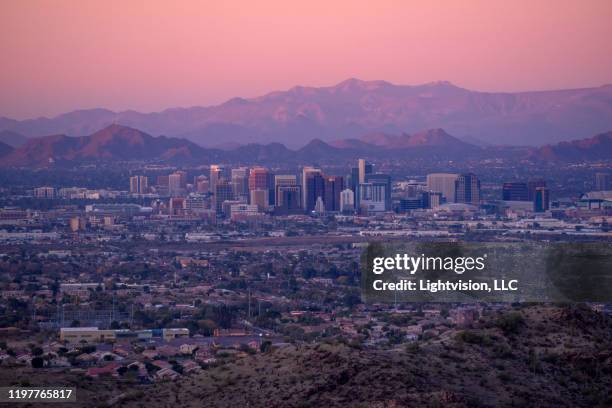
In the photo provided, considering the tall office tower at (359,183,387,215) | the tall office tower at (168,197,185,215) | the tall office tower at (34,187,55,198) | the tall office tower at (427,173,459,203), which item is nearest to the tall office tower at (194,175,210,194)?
the tall office tower at (168,197,185,215)

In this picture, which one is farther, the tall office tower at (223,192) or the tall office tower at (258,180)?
the tall office tower at (258,180)

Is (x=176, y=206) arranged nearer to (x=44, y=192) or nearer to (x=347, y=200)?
(x=347, y=200)

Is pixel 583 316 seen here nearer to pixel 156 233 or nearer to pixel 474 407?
pixel 474 407

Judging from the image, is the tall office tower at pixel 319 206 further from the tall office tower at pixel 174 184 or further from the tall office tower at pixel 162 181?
the tall office tower at pixel 162 181

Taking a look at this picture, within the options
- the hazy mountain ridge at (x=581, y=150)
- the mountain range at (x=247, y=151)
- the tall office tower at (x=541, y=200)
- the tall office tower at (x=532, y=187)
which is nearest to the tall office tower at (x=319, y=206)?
the tall office tower at (x=532, y=187)

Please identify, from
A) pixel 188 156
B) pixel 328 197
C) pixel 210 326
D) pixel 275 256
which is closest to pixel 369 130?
pixel 188 156
